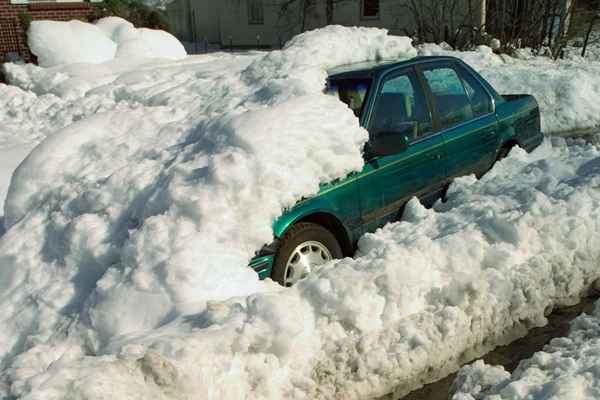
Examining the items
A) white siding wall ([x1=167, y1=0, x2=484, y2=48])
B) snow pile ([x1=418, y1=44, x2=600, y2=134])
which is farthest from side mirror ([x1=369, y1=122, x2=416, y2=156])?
white siding wall ([x1=167, y1=0, x2=484, y2=48])

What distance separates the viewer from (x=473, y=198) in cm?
533

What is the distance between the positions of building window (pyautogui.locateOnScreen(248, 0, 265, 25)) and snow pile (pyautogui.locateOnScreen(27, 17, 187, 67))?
38.3 ft

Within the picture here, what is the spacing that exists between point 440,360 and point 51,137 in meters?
3.72

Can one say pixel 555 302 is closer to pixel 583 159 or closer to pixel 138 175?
pixel 583 159

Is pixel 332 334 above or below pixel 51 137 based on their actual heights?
below

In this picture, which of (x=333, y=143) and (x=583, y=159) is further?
(x=583, y=159)

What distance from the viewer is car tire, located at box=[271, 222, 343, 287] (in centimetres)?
423

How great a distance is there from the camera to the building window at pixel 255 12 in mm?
26641

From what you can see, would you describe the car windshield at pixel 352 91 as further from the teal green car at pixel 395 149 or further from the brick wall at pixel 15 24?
the brick wall at pixel 15 24

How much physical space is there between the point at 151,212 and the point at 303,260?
1047 millimetres

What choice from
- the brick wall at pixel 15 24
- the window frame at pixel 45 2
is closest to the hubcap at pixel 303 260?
the brick wall at pixel 15 24

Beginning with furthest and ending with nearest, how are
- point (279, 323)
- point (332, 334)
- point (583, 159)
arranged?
point (583, 159) → point (332, 334) → point (279, 323)

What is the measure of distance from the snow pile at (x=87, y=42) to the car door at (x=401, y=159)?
10.5 meters

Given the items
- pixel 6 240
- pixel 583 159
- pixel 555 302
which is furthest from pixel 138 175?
pixel 583 159
